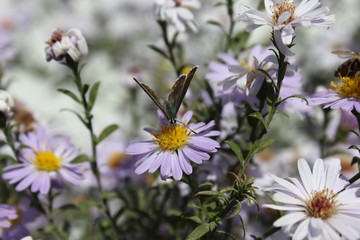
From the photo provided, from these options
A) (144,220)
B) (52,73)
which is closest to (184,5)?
(144,220)

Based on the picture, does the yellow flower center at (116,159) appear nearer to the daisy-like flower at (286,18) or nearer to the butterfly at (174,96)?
the butterfly at (174,96)

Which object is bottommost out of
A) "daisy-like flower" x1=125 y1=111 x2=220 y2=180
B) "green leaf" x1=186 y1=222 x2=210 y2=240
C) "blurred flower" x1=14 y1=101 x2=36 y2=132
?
"blurred flower" x1=14 y1=101 x2=36 y2=132

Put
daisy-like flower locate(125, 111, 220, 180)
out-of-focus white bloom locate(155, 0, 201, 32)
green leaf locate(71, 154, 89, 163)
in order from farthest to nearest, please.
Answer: out-of-focus white bloom locate(155, 0, 201, 32) → green leaf locate(71, 154, 89, 163) → daisy-like flower locate(125, 111, 220, 180)

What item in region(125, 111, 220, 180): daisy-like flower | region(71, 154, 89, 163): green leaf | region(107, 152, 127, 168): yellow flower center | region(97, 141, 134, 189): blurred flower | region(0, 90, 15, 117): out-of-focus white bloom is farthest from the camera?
region(107, 152, 127, 168): yellow flower center

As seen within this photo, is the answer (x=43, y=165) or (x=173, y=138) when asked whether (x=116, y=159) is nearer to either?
(x=43, y=165)

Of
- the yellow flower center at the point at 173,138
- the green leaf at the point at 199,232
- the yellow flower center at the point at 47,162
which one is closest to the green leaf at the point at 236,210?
the green leaf at the point at 199,232

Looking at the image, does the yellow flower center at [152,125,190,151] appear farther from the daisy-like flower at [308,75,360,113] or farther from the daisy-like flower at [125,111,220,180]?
the daisy-like flower at [308,75,360,113]

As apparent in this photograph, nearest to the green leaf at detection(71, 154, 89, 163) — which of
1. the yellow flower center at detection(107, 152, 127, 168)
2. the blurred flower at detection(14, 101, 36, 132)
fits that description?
the blurred flower at detection(14, 101, 36, 132)

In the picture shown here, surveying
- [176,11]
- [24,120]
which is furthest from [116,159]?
[176,11]
